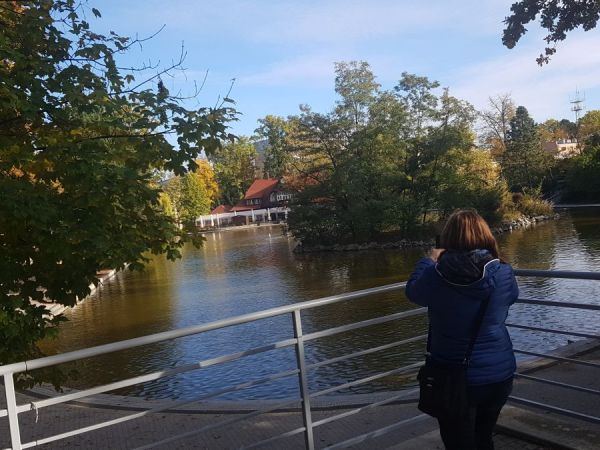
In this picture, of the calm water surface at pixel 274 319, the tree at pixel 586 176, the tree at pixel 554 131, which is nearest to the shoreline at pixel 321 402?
the calm water surface at pixel 274 319

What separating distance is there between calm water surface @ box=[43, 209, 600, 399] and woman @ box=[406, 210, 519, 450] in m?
3.49

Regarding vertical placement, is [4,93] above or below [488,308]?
above

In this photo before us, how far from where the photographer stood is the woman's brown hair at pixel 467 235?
2.60 metres

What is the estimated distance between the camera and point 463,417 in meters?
2.62

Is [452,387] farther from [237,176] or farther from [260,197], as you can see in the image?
[237,176]

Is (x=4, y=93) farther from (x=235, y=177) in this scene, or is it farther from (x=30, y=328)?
(x=235, y=177)

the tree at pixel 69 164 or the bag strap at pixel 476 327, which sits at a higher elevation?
the tree at pixel 69 164

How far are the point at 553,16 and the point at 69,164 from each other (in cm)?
771

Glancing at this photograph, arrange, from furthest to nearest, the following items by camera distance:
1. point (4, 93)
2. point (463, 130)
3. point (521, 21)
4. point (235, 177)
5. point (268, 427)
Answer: point (235, 177)
point (463, 130)
point (521, 21)
point (268, 427)
point (4, 93)

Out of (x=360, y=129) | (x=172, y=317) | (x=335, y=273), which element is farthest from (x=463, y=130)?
(x=172, y=317)

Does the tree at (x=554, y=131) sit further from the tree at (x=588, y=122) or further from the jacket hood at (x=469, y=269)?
the jacket hood at (x=469, y=269)

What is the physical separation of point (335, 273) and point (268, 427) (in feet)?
66.0

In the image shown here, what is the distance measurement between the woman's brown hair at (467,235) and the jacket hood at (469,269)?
5 centimetres

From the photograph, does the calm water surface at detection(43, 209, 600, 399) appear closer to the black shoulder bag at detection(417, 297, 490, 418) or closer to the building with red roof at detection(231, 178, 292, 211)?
the black shoulder bag at detection(417, 297, 490, 418)
